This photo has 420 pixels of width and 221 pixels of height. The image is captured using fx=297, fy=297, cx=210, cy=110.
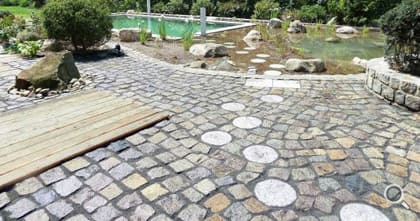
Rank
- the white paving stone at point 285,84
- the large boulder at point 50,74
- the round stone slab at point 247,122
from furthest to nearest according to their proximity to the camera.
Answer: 1. the white paving stone at point 285,84
2. the large boulder at point 50,74
3. the round stone slab at point 247,122

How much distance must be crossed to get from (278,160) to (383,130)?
4.03 ft

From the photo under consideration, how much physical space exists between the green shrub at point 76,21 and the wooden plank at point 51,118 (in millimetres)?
2928

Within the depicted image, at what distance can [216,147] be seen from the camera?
8.55ft

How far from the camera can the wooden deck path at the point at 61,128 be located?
231 centimetres

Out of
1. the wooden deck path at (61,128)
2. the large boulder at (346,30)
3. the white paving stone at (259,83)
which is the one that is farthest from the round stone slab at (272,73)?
the large boulder at (346,30)

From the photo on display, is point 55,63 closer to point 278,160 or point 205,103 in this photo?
point 205,103

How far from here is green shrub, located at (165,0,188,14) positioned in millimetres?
14969

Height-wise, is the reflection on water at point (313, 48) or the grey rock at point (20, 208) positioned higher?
the reflection on water at point (313, 48)

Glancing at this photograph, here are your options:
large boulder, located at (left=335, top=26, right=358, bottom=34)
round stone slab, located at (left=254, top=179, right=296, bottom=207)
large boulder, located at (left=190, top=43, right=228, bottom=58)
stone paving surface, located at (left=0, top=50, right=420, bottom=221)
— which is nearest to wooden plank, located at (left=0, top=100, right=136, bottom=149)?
stone paving surface, located at (left=0, top=50, right=420, bottom=221)

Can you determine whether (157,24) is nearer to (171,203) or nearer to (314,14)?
(314,14)

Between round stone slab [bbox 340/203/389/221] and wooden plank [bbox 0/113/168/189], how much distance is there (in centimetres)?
189

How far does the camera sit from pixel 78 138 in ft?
8.74

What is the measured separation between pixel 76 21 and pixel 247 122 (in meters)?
4.36

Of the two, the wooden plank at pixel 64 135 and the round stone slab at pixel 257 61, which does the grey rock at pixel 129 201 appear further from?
the round stone slab at pixel 257 61
